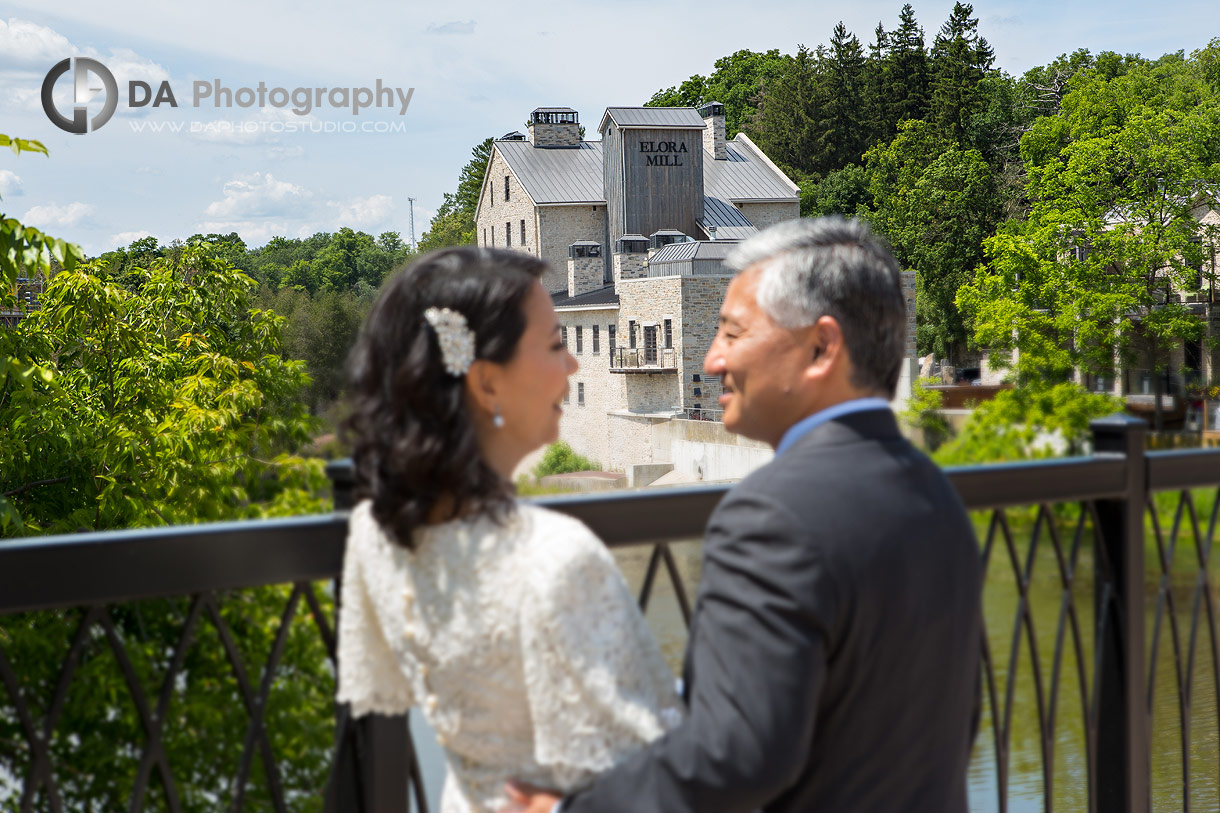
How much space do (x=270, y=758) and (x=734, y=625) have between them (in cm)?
89

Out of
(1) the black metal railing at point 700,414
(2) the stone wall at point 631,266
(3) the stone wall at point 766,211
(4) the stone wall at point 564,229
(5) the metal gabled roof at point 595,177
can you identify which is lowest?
(1) the black metal railing at point 700,414

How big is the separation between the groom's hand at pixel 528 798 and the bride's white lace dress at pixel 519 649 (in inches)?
0.4

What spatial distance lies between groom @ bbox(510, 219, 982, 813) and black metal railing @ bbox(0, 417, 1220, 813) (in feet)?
0.33

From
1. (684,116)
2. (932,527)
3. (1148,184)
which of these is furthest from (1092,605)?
(684,116)

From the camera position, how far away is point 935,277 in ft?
149

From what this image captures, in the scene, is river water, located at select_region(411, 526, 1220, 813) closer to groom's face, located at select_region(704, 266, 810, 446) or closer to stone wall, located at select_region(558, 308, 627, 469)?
groom's face, located at select_region(704, 266, 810, 446)

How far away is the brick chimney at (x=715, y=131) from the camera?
156 ft

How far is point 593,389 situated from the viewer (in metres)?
40.7

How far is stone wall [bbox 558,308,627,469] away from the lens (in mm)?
39406

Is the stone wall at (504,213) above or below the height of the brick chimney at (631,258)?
above

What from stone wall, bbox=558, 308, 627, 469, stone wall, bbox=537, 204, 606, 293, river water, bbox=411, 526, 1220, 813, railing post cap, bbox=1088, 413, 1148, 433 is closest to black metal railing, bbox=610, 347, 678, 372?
stone wall, bbox=558, 308, 627, 469

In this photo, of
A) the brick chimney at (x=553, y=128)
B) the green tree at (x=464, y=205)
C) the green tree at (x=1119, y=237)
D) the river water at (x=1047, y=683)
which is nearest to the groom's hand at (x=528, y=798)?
the river water at (x=1047, y=683)

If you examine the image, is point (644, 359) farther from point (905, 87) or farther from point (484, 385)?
point (484, 385)

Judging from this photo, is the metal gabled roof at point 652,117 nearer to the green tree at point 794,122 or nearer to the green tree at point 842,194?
the green tree at point 842,194
